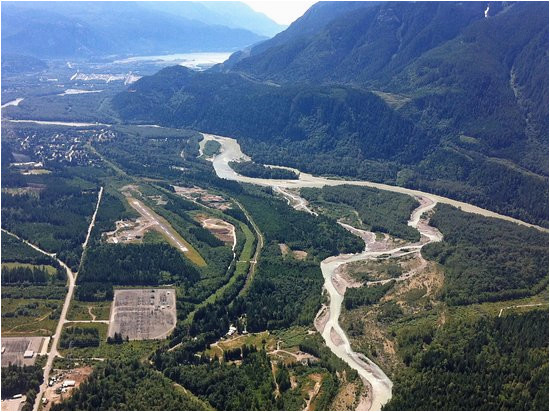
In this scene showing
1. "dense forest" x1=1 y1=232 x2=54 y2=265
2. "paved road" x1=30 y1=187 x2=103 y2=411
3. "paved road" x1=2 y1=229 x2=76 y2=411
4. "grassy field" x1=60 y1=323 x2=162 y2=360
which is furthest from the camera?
"dense forest" x1=1 y1=232 x2=54 y2=265

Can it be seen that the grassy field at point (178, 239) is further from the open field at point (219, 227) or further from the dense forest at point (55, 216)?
the dense forest at point (55, 216)

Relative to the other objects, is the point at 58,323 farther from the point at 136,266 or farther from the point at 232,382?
the point at 232,382

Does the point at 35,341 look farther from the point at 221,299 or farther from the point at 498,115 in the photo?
the point at 498,115

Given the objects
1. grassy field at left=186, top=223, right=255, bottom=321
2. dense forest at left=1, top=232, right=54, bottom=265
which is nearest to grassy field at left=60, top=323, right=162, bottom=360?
grassy field at left=186, top=223, right=255, bottom=321

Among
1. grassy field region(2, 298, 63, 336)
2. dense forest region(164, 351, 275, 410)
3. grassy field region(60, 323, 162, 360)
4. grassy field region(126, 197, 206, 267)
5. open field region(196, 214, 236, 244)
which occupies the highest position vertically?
dense forest region(164, 351, 275, 410)

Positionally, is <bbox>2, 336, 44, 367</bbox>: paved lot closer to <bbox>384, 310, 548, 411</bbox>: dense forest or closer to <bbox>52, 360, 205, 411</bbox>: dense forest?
<bbox>52, 360, 205, 411</bbox>: dense forest

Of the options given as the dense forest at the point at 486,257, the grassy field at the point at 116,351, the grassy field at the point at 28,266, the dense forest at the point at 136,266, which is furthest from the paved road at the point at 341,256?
the grassy field at the point at 28,266
